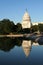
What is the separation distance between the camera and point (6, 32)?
82.4m

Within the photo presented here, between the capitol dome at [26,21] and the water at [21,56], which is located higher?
the capitol dome at [26,21]

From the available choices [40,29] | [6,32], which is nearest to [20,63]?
[6,32]

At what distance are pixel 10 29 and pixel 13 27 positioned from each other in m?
5.68

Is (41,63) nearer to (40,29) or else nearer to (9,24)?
(9,24)

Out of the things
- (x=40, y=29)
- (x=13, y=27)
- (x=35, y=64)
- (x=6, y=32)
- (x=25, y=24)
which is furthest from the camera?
(x=25, y=24)

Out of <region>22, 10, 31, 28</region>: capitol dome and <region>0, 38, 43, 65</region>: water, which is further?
<region>22, 10, 31, 28</region>: capitol dome

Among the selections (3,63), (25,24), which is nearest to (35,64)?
(3,63)

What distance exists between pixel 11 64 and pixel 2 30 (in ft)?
231

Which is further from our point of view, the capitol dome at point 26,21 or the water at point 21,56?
the capitol dome at point 26,21

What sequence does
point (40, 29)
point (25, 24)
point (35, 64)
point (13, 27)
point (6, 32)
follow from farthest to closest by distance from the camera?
point (25, 24), point (40, 29), point (13, 27), point (6, 32), point (35, 64)

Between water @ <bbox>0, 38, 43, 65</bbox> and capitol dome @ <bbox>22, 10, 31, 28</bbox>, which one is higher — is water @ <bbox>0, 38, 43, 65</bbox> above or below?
below

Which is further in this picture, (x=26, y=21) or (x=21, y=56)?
(x=26, y=21)

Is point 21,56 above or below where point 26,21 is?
below

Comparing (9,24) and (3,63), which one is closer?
(3,63)
